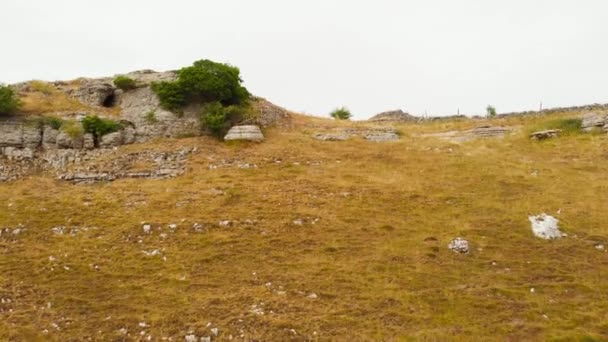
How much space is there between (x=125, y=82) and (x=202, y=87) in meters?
6.00

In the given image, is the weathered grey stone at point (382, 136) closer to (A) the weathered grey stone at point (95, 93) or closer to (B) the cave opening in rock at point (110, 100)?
(B) the cave opening in rock at point (110, 100)

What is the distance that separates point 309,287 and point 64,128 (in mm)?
20271

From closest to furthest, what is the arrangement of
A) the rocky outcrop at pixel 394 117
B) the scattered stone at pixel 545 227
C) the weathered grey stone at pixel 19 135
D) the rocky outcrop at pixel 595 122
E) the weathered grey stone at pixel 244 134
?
the scattered stone at pixel 545 227, the weathered grey stone at pixel 19 135, the weathered grey stone at pixel 244 134, the rocky outcrop at pixel 595 122, the rocky outcrop at pixel 394 117

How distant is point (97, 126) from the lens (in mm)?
31484

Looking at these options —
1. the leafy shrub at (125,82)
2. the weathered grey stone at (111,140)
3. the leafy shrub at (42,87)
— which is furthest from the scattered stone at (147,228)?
the leafy shrub at (42,87)

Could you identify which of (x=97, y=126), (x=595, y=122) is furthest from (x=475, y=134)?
(x=97, y=126)

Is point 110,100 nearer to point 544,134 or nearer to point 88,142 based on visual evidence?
point 88,142

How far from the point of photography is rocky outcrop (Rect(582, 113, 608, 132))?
109 feet

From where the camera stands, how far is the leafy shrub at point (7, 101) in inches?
1203

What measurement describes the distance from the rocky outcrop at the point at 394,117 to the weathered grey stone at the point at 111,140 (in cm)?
2244

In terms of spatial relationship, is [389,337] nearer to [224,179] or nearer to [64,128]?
[224,179]

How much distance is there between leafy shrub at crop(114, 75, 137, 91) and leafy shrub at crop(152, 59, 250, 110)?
5.97 feet

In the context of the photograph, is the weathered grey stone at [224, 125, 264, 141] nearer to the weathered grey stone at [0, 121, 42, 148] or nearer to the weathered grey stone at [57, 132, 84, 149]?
the weathered grey stone at [57, 132, 84, 149]

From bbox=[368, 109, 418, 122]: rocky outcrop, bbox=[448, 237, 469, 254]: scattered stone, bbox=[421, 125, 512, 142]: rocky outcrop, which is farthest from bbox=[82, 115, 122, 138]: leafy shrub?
bbox=[368, 109, 418, 122]: rocky outcrop
